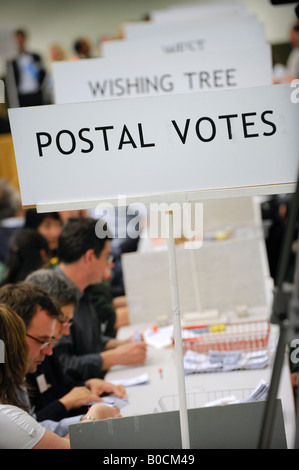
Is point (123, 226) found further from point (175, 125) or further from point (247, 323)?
point (175, 125)

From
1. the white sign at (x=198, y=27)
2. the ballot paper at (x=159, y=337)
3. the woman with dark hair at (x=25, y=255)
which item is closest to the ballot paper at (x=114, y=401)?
the ballot paper at (x=159, y=337)

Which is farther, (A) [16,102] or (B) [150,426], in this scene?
(A) [16,102]

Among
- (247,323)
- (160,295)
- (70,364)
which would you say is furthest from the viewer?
(160,295)

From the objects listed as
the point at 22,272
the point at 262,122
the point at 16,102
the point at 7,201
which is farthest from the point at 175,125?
the point at 16,102

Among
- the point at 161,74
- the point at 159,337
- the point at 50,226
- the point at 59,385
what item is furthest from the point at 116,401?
the point at 50,226

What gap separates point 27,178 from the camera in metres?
1.52

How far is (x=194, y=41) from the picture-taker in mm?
3963

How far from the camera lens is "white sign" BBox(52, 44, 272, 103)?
287 cm

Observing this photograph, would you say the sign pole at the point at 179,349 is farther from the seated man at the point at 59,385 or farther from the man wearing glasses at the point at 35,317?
the seated man at the point at 59,385

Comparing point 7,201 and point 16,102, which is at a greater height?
point 16,102

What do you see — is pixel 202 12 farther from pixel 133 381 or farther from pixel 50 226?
pixel 133 381

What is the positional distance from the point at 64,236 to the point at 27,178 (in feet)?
4.89

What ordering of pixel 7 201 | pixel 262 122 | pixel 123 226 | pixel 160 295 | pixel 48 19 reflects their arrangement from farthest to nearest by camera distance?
pixel 48 19 < pixel 7 201 < pixel 123 226 < pixel 160 295 < pixel 262 122

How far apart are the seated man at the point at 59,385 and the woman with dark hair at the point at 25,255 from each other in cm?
95
